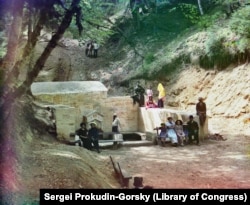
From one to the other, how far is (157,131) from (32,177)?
8.41m

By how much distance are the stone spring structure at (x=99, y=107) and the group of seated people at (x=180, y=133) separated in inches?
24.1

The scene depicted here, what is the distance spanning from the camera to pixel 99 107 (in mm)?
15992

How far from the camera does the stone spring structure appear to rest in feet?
50.3

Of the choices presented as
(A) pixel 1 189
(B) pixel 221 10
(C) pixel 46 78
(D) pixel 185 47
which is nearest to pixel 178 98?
(D) pixel 185 47

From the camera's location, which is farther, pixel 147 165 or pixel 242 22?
pixel 242 22

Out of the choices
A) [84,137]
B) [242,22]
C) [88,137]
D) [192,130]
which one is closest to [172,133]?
[192,130]

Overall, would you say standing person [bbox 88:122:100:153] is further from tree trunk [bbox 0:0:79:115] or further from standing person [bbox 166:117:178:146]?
tree trunk [bbox 0:0:79:115]

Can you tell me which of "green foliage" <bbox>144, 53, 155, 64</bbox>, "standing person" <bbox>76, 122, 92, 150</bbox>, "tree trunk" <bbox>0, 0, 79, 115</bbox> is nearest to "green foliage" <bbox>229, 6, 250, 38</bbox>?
"green foliage" <bbox>144, 53, 155, 64</bbox>

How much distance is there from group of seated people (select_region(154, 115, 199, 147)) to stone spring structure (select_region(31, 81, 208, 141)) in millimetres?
611

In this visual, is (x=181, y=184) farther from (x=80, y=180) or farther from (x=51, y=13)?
(x=51, y=13)

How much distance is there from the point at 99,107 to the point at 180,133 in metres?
3.50

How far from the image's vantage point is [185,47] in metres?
21.2

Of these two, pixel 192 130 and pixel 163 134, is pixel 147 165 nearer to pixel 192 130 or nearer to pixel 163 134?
pixel 163 134

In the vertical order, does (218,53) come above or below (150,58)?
below
